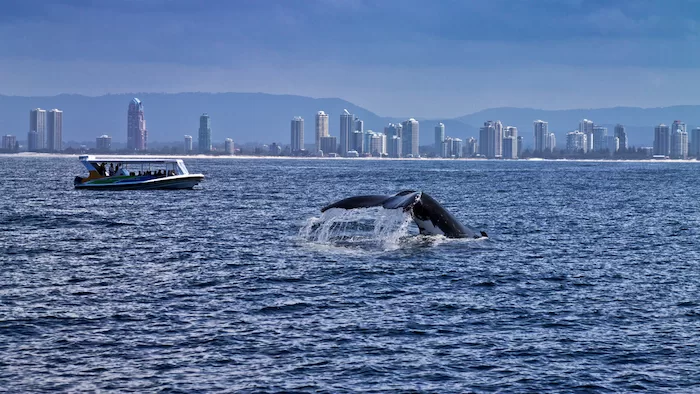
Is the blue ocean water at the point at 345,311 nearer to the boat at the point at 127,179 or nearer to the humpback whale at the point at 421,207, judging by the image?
the humpback whale at the point at 421,207

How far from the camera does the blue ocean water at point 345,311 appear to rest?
61.7 feet

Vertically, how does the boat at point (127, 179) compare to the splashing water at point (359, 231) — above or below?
above

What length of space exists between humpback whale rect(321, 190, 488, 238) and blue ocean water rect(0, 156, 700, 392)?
0.86 meters

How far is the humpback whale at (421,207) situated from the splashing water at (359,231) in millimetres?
654

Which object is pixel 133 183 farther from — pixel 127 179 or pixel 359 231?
pixel 359 231

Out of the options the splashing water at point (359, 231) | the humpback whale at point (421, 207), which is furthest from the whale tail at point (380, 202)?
the splashing water at point (359, 231)

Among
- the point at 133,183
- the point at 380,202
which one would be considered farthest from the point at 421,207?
the point at 133,183

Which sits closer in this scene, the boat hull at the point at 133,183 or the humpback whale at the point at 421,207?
the humpback whale at the point at 421,207

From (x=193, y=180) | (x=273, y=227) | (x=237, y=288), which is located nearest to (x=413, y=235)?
(x=273, y=227)

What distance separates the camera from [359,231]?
4459cm

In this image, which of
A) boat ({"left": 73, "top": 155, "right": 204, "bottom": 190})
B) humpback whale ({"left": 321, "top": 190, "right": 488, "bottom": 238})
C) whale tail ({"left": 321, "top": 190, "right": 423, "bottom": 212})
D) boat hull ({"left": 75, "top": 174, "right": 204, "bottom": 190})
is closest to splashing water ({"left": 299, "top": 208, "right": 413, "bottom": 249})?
humpback whale ({"left": 321, "top": 190, "right": 488, "bottom": 238})

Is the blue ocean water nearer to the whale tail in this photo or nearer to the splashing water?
the splashing water

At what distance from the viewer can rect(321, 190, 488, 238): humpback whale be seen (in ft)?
107

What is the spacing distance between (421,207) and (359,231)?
865cm
